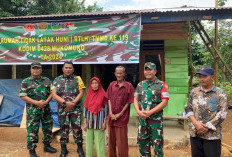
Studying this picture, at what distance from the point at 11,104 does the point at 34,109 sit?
8.59 feet

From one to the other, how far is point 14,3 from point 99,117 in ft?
38.2

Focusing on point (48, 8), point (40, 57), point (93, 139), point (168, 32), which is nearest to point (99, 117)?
point (93, 139)

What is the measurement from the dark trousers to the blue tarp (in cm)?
400

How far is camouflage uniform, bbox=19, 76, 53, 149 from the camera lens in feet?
11.2

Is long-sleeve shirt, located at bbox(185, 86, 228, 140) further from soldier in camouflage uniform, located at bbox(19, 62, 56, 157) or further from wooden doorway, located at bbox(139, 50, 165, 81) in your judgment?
wooden doorway, located at bbox(139, 50, 165, 81)

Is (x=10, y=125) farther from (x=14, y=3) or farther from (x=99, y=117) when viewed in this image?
(x=14, y=3)

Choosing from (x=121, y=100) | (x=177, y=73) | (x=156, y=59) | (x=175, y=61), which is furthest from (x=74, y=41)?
(x=177, y=73)

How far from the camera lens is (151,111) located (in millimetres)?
2678

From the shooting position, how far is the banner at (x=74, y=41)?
14.1 ft

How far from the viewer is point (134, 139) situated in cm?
414

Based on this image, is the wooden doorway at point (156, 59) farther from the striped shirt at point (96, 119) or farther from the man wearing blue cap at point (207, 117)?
the man wearing blue cap at point (207, 117)

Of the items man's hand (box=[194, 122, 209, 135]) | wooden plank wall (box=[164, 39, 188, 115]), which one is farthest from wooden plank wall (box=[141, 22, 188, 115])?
man's hand (box=[194, 122, 209, 135])

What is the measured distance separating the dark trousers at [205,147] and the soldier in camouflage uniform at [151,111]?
488 millimetres

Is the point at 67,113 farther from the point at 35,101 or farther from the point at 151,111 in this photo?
the point at 151,111
